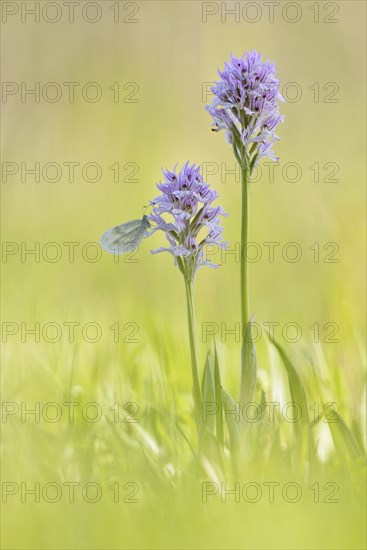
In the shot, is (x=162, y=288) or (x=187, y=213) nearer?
(x=187, y=213)

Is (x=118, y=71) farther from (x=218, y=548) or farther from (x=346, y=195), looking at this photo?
(x=218, y=548)

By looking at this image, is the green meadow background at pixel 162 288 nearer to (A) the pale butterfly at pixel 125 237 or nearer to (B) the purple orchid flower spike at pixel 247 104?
(A) the pale butterfly at pixel 125 237

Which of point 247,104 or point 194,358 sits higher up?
point 247,104

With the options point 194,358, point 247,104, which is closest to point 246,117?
point 247,104

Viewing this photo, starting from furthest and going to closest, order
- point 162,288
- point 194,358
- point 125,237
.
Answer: point 162,288 < point 125,237 < point 194,358

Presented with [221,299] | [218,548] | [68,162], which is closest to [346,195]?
[221,299]

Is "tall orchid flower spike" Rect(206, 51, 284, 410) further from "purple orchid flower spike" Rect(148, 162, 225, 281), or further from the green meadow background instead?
the green meadow background

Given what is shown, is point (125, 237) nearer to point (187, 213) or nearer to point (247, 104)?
point (187, 213)
